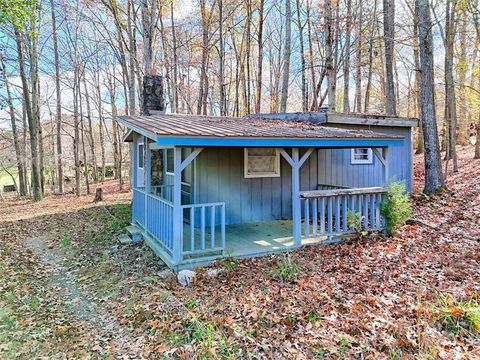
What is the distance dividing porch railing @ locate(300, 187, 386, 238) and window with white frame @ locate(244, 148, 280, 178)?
5.89ft

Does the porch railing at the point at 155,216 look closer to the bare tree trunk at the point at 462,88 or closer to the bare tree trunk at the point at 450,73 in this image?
the bare tree trunk at the point at 450,73

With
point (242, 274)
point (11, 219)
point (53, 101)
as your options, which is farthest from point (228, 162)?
point (53, 101)

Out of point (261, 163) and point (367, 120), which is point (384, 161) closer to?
point (367, 120)

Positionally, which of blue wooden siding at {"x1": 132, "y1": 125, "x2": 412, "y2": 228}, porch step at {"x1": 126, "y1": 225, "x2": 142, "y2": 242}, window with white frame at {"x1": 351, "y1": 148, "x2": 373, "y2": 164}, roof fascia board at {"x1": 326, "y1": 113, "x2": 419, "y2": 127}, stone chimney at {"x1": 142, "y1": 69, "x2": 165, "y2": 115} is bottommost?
porch step at {"x1": 126, "y1": 225, "x2": 142, "y2": 242}

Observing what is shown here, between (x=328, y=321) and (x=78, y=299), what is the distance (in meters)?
3.58

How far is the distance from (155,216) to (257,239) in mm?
2064

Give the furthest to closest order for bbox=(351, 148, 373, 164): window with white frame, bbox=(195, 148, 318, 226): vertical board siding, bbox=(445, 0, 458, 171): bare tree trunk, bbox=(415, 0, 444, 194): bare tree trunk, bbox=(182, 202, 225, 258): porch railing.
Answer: bbox=(445, 0, 458, 171): bare tree trunk, bbox=(351, 148, 373, 164): window with white frame, bbox=(415, 0, 444, 194): bare tree trunk, bbox=(195, 148, 318, 226): vertical board siding, bbox=(182, 202, 225, 258): porch railing

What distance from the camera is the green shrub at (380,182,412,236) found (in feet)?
22.2

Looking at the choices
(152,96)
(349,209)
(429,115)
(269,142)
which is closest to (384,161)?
(349,209)

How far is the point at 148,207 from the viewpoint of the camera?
23.3ft

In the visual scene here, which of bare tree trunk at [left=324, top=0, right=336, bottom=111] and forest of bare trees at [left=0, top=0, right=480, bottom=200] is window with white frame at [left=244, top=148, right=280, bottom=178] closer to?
forest of bare trees at [left=0, top=0, right=480, bottom=200]

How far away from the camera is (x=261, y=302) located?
4348 mm

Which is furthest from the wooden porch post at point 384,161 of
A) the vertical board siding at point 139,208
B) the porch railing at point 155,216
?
the vertical board siding at point 139,208

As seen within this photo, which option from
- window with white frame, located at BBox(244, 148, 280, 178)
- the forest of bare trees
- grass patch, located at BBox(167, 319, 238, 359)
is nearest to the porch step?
window with white frame, located at BBox(244, 148, 280, 178)
